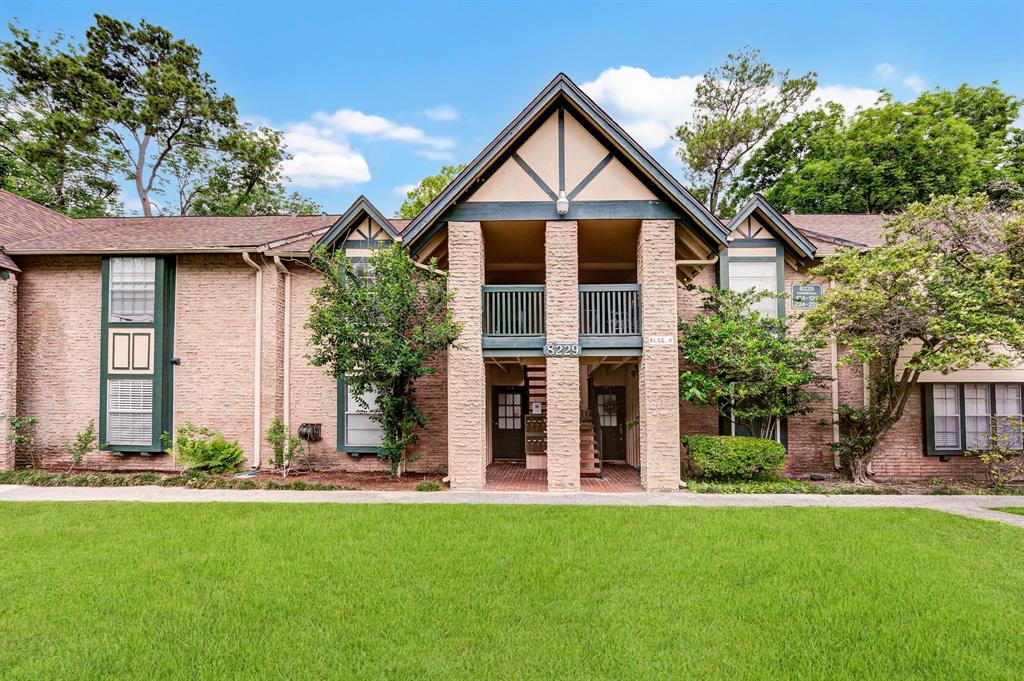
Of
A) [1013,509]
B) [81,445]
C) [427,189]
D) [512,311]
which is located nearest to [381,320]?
[512,311]

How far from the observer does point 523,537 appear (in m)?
6.95

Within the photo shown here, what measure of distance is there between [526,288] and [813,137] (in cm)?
2227

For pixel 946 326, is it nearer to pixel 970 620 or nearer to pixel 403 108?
pixel 970 620

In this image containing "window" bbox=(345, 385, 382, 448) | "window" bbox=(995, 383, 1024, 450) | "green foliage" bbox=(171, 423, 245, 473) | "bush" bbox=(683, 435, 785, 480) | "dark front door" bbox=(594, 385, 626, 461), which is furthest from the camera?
"dark front door" bbox=(594, 385, 626, 461)

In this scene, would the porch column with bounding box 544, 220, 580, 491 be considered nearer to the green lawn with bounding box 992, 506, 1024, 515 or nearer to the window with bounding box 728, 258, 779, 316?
the window with bounding box 728, 258, 779, 316

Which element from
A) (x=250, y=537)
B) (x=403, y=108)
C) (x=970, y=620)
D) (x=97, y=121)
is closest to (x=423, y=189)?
(x=403, y=108)

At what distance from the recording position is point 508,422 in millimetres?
15000

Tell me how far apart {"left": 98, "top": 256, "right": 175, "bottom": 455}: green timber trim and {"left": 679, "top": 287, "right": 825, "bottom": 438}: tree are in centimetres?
1326

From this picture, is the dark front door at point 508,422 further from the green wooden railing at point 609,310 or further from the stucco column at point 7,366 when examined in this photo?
the stucco column at point 7,366

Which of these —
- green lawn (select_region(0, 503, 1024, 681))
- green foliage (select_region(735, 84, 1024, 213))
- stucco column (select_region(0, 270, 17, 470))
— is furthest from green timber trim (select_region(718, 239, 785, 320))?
stucco column (select_region(0, 270, 17, 470))

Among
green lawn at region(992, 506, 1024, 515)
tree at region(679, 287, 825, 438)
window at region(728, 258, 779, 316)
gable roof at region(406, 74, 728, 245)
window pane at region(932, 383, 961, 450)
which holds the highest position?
gable roof at region(406, 74, 728, 245)

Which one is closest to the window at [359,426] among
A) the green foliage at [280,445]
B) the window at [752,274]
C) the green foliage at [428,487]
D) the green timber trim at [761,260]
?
the green foliage at [280,445]

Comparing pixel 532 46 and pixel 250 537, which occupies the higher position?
pixel 532 46

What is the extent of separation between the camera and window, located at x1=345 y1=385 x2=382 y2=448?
1266 cm
